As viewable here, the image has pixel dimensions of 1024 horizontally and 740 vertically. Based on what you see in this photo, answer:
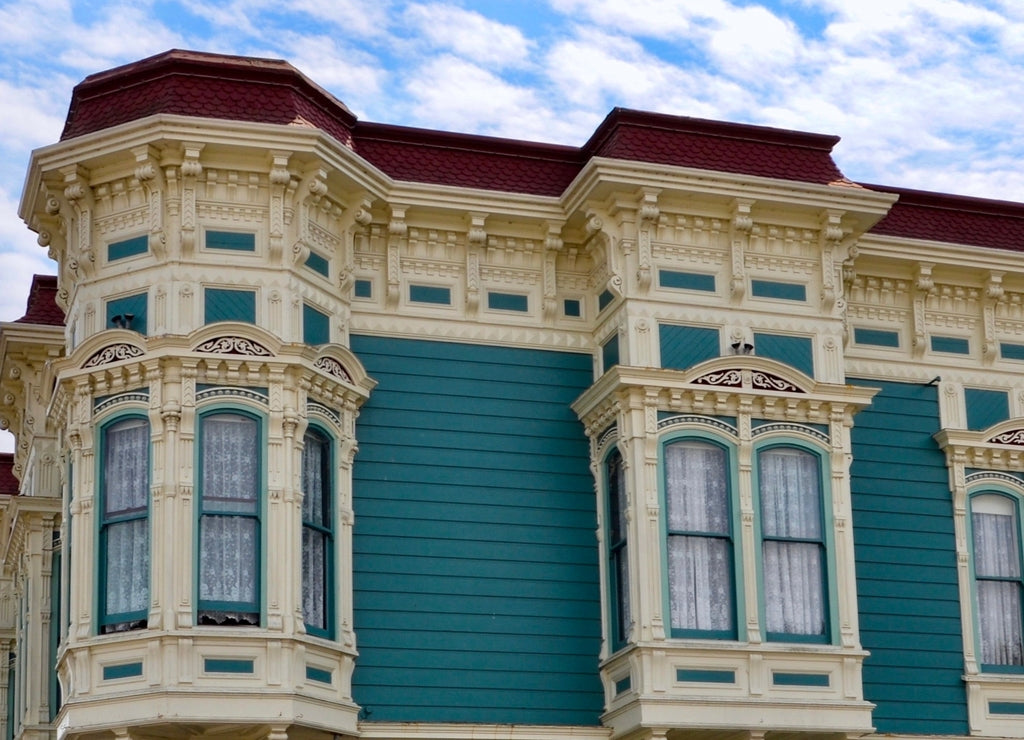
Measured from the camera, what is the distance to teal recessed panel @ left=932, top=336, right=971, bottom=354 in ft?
81.4

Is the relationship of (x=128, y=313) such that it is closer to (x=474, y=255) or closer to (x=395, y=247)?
(x=395, y=247)

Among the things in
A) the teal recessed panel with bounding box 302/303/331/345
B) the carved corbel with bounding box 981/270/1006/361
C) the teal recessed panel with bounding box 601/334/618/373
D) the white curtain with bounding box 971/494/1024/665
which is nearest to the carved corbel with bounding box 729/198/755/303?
the teal recessed panel with bounding box 601/334/618/373

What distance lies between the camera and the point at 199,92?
850 inches

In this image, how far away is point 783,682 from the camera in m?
21.5

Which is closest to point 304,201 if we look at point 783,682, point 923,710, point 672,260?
point 672,260

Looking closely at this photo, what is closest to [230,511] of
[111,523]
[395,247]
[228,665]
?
[111,523]

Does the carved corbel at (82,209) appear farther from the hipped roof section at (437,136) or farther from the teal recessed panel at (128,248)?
the hipped roof section at (437,136)

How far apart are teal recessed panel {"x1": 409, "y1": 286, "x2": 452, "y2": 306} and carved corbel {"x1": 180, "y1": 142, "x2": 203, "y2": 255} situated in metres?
2.99

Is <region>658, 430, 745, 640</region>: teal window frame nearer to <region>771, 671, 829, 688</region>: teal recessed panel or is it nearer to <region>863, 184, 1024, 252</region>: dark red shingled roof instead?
<region>771, 671, 829, 688</region>: teal recessed panel

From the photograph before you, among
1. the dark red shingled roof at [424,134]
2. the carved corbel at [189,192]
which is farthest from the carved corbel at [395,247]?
the carved corbel at [189,192]

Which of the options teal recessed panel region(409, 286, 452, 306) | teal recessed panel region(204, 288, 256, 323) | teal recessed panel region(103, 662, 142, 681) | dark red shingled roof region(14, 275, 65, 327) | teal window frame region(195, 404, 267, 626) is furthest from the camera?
dark red shingled roof region(14, 275, 65, 327)

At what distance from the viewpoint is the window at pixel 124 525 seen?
66.7 feet

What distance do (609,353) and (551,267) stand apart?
1.35 metres

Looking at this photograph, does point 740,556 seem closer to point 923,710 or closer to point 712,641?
point 712,641
